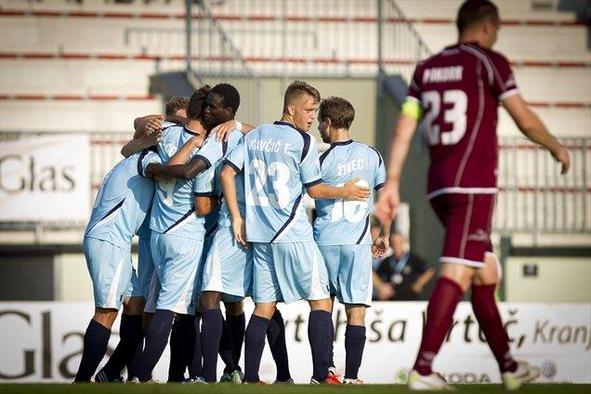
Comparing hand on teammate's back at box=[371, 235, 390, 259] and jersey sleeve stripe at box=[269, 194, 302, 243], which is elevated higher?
jersey sleeve stripe at box=[269, 194, 302, 243]

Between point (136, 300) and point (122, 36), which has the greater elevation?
point (122, 36)

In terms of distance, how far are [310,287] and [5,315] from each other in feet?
17.7

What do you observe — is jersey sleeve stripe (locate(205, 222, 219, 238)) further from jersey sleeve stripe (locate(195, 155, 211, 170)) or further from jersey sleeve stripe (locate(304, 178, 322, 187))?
jersey sleeve stripe (locate(304, 178, 322, 187))

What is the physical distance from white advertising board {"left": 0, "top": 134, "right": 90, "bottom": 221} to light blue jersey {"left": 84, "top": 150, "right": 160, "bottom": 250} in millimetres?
6635

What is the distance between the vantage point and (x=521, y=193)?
1806cm

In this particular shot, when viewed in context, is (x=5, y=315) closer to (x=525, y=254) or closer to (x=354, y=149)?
(x=354, y=149)

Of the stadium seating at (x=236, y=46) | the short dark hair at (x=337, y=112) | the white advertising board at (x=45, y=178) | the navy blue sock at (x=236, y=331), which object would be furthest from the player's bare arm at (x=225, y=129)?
the stadium seating at (x=236, y=46)

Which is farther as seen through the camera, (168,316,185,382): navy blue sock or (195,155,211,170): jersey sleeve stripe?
(168,316,185,382): navy blue sock

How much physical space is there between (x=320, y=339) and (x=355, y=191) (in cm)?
108

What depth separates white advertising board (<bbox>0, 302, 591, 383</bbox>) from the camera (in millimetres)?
14398

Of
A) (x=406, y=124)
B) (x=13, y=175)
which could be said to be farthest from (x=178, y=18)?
(x=406, y=124)

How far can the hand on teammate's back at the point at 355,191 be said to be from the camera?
1029 centimetres

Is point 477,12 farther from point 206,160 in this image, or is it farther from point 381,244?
point 381,244

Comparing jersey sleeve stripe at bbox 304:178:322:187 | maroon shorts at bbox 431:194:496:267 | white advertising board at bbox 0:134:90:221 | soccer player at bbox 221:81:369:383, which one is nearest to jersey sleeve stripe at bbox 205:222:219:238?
soccer player at bbox 221:81:369:383
